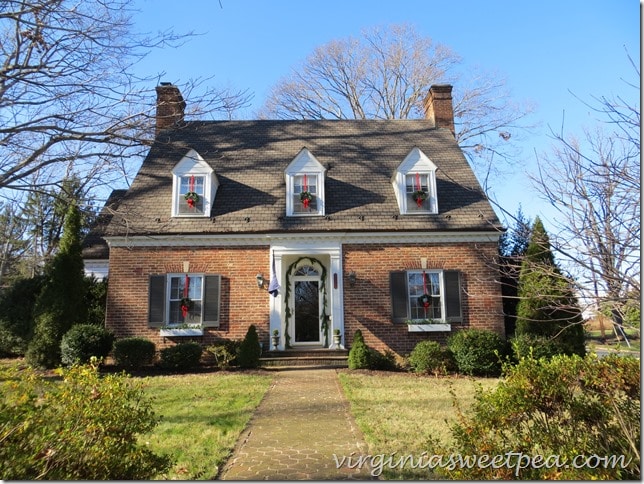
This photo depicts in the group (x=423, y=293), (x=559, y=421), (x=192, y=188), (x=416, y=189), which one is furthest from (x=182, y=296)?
(x=559, y=421)

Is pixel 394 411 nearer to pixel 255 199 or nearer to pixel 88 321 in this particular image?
pixel 255 199

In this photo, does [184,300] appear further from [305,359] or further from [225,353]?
[305,359]

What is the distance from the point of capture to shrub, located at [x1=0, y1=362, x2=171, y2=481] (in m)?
3.05

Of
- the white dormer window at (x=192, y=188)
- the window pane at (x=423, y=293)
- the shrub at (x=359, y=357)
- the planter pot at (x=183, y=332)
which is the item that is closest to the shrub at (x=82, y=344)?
the planter pot at (x=183, y=332)

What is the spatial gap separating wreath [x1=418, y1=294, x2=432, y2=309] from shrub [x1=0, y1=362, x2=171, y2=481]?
10.8 metres

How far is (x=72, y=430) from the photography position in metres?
3.56

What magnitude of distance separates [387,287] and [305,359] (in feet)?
11.0

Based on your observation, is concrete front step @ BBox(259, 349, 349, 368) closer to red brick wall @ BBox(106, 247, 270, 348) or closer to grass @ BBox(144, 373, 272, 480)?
red brick wall @ BBox(106, 247, 270, 348)

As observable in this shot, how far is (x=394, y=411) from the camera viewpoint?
7.62m

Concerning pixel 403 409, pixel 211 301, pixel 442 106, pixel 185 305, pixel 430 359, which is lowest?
pixel 403 409

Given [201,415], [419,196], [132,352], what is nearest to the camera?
[201,415]

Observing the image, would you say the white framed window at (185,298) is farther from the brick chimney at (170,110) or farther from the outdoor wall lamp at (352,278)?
the brick chimney at (170,110)

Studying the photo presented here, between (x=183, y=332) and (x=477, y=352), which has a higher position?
(x=183, y=332)

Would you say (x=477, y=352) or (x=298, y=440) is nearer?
(x=298, y=440)
